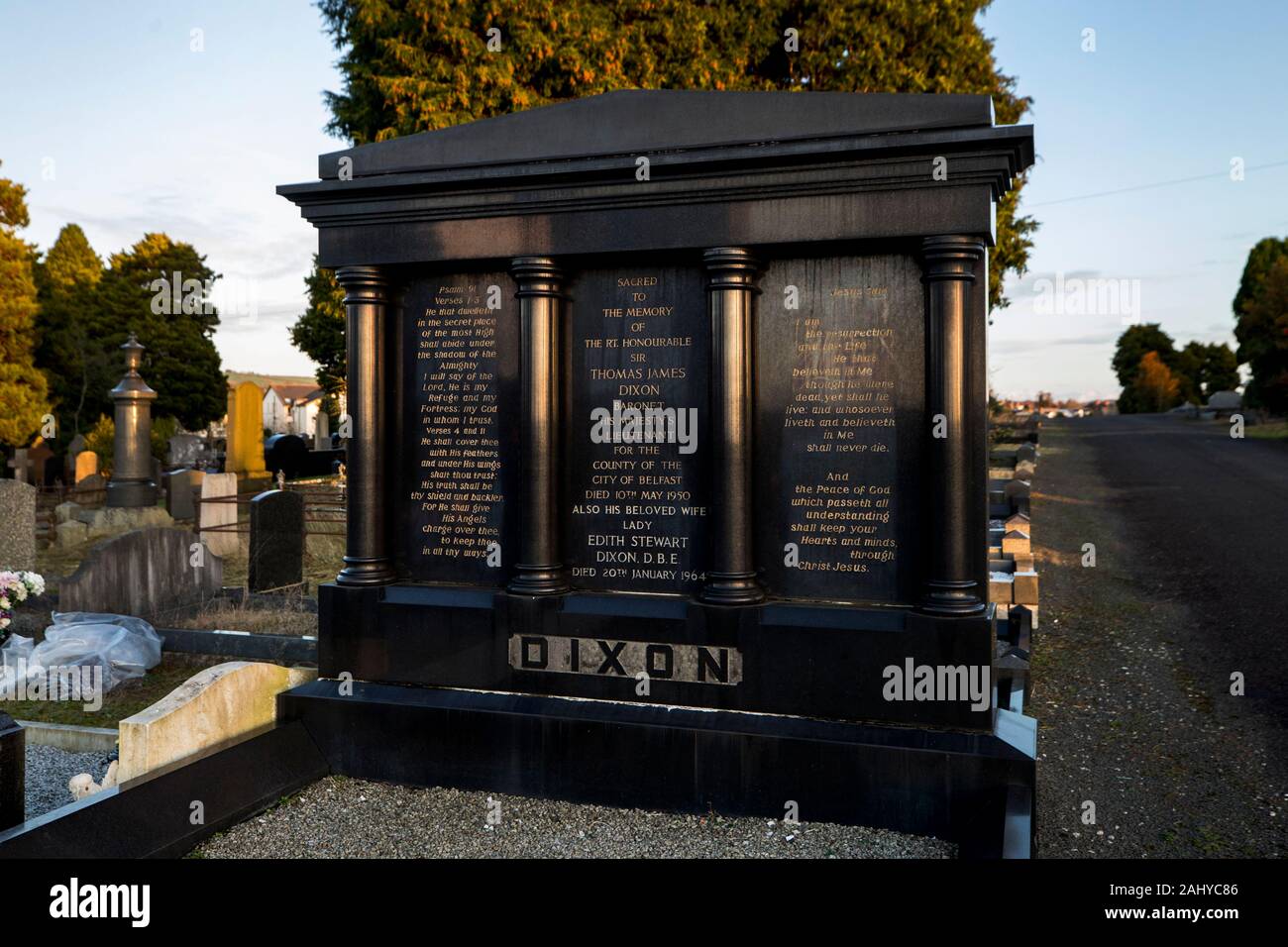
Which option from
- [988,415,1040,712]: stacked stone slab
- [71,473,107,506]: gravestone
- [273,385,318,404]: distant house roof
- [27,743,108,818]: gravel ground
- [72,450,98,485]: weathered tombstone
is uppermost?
[273,385,318,404]: distant house roof

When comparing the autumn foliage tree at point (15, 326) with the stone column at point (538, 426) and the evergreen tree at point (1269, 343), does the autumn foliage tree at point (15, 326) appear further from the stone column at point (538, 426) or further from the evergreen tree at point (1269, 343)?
the evergreen tree at point (1269, 343)

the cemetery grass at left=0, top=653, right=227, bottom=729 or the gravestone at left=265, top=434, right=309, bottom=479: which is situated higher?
the gravestone at left=265, top=434, right=309, bottom=479

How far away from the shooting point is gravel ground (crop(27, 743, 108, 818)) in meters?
5.76

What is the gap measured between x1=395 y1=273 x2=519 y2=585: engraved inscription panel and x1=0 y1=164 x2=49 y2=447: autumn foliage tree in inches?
1064

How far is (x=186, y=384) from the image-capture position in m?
44.8

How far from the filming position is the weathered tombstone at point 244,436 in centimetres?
2498

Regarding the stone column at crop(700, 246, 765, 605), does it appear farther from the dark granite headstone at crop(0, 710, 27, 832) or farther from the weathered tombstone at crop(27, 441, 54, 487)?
the weathered tombstone at crop(27, 441, 54, 487)

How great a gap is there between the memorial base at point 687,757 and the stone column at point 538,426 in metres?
0.87

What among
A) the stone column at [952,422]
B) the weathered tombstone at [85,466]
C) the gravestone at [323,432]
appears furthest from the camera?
the gravestone at [323,432]

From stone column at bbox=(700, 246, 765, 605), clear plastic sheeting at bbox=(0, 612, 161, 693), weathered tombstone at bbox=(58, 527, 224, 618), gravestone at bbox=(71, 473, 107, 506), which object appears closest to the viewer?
stone column at bbox=(700, 246, 765, 605)

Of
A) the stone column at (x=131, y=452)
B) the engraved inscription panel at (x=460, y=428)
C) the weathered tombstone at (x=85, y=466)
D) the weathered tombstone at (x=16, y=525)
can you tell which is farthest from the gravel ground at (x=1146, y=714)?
the weathered tombstone at (x=85, y=466)

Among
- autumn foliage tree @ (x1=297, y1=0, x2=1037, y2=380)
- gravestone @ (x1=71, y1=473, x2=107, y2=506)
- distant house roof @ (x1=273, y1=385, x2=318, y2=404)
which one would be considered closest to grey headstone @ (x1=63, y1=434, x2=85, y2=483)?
gravestone @ (x1=71, y1=473, x2=107, y2=506)
